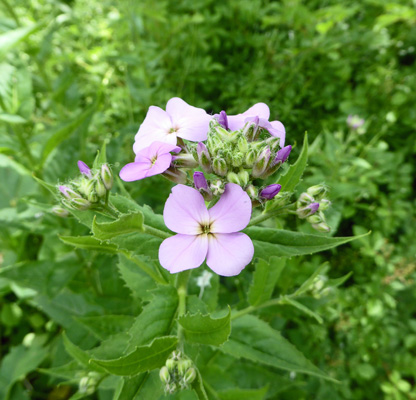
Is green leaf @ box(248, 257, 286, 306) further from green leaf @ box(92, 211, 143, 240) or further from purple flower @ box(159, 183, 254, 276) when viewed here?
green leaf @ box(92, 211, 143, 240)

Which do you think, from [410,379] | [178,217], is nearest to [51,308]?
[178,217]

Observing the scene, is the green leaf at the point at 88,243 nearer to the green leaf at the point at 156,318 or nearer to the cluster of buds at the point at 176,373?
the green leaf at the point at 156,318

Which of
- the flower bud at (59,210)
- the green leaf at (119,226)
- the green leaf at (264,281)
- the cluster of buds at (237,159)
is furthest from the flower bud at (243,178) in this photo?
the flower bud at (59,210)

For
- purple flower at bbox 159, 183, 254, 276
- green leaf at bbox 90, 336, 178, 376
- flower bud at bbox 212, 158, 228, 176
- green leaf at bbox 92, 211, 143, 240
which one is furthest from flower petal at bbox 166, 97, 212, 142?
green leaf at bbox 90, 336, 178, 376

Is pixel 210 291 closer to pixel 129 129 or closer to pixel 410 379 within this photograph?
pixel 129 129

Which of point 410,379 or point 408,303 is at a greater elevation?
point 408,303
